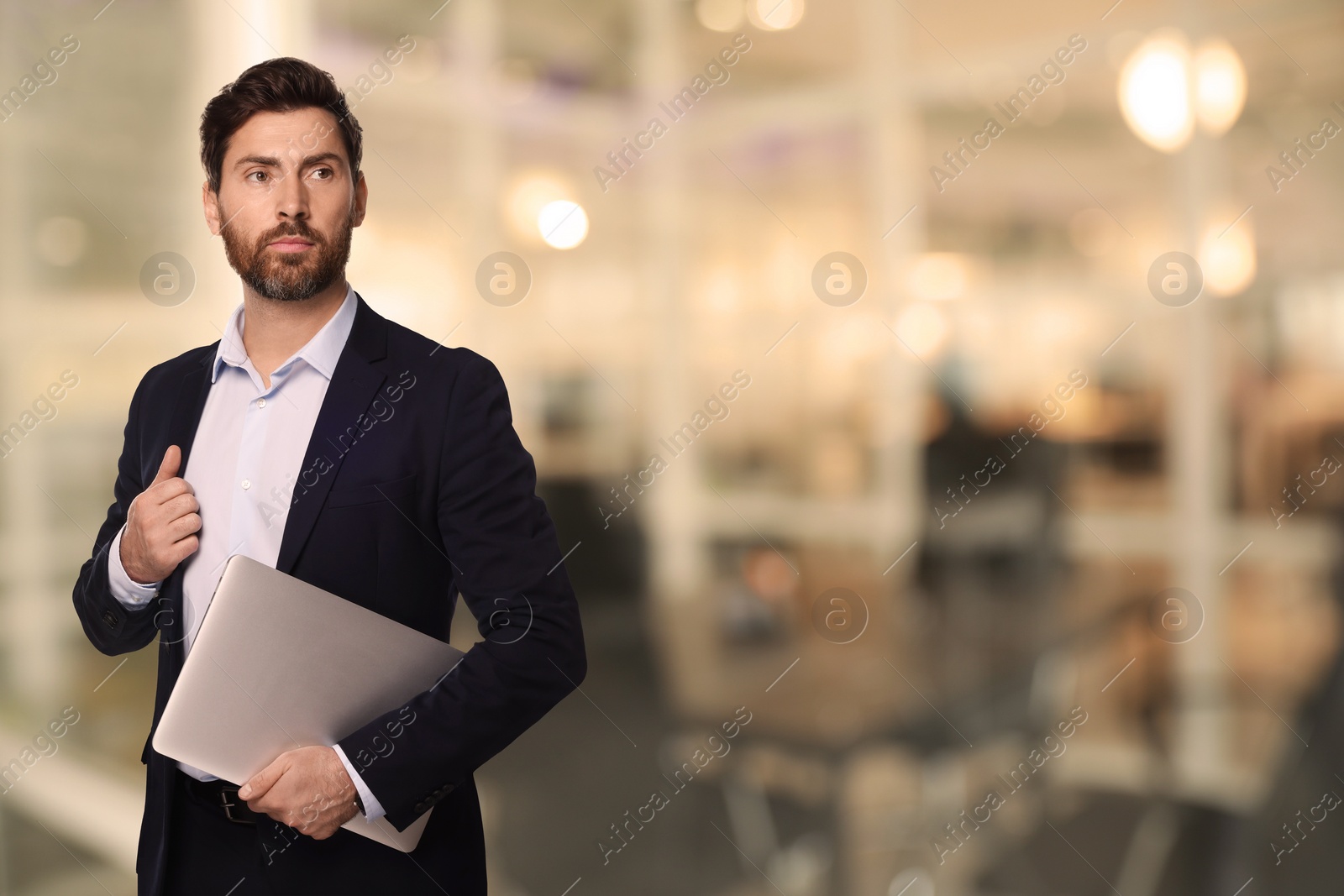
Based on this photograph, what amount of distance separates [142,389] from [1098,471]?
2.59 meters

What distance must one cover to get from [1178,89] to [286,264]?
271cm

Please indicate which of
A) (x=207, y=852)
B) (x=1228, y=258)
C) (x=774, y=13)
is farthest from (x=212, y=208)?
(x=1228, y=258)

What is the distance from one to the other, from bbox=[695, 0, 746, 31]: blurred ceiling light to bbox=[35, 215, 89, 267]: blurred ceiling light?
1805 millimetres

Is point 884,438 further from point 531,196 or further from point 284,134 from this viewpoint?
point 284,134

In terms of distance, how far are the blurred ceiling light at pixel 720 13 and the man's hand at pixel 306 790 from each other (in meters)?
2.66

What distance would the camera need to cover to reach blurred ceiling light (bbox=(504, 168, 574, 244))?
2.91 m

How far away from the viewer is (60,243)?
2.41 meters

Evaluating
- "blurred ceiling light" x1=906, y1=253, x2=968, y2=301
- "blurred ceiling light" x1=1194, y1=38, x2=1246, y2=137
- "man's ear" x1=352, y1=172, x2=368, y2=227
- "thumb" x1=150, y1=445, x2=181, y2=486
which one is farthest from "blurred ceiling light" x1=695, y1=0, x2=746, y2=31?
"thumb" x1=150, y1=445, x2=181, y2=486

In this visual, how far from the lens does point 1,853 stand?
9.25 ft

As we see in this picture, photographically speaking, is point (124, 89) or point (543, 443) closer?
point (124, 89)

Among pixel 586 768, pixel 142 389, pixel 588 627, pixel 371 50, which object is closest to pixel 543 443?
pixel 588 627

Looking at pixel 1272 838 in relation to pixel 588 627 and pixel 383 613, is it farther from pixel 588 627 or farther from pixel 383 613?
pixel 383 613

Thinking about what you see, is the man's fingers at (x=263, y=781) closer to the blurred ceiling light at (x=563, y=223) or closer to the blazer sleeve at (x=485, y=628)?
the blazer sleeve at (x=485, y=628)

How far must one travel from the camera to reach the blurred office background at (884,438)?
2736 millimetres
